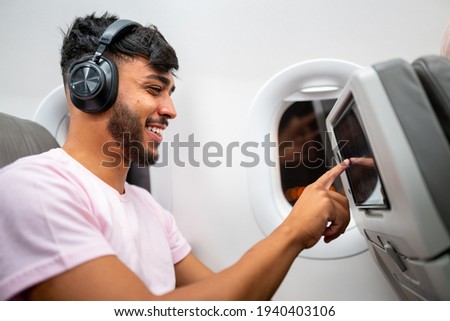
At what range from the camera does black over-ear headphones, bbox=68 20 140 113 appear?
0.93 m

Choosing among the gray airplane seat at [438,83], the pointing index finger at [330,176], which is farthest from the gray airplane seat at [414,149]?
the pointing index finger at [330,176]

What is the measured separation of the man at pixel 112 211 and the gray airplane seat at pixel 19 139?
0.13 metres

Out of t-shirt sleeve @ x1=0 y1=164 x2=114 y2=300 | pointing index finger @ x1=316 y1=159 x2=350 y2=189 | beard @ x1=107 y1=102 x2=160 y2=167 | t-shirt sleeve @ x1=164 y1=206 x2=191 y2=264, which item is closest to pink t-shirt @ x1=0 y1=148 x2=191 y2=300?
t-shirt sleeve @ x1=0 y1=164 x2=114 y2=300

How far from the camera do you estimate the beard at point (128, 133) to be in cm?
101

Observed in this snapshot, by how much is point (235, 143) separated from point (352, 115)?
2.30 feet

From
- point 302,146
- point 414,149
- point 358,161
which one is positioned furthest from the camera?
point 302,146

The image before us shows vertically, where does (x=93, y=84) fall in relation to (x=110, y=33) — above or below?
below

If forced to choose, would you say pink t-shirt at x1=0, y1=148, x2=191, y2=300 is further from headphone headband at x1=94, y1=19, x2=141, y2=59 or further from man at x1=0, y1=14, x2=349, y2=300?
headphone headband at x1=94, y1=19, x2=141, y2=59

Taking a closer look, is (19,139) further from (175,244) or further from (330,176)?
(330,176)

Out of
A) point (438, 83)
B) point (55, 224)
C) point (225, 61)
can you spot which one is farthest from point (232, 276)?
point (225, 61)

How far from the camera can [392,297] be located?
1.44 m

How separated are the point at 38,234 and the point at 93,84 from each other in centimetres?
41

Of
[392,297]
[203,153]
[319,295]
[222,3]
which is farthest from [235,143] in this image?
[392,297]

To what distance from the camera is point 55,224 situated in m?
0.68
